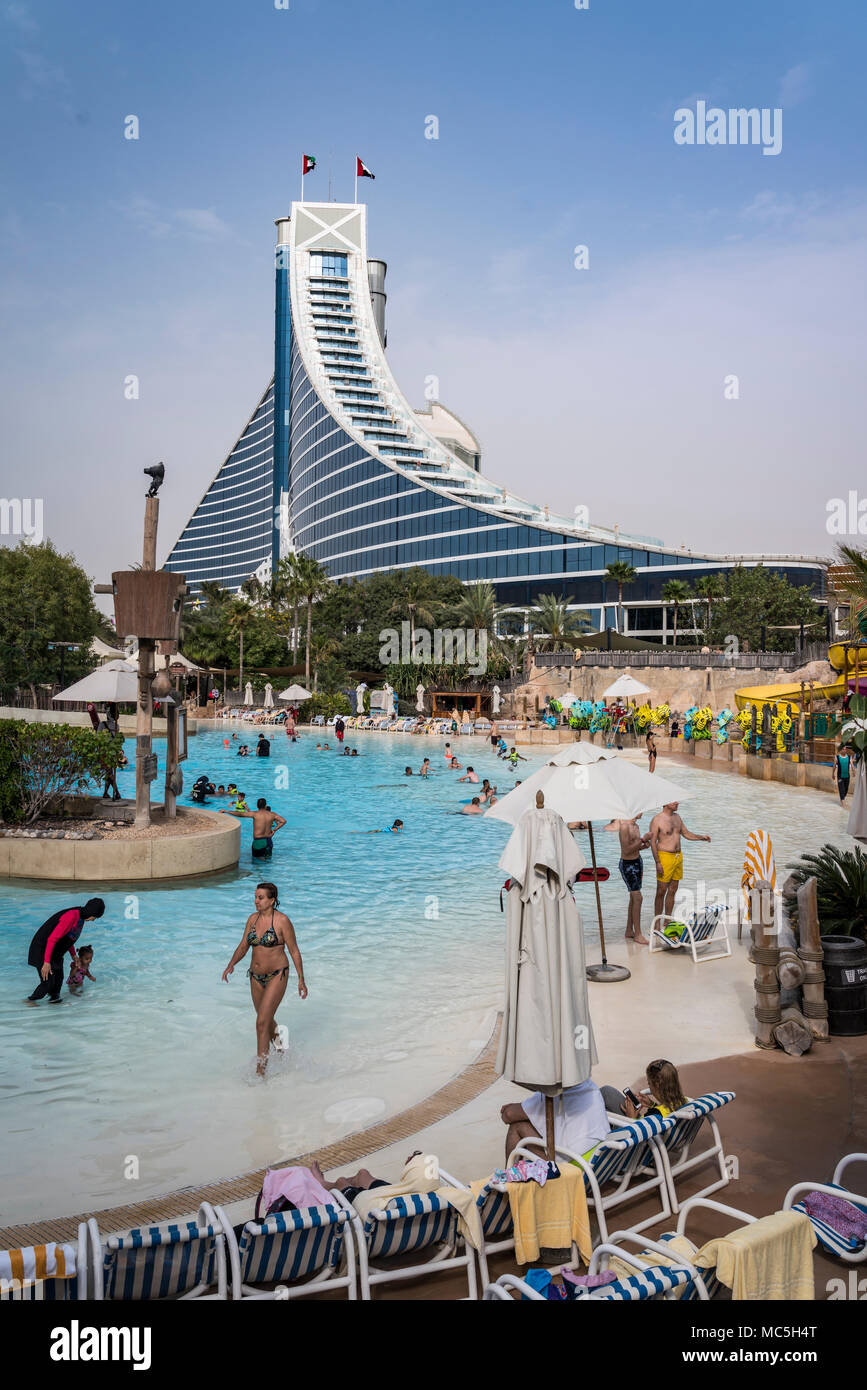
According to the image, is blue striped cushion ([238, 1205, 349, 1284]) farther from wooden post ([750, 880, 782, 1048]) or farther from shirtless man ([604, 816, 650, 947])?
shirtless man ([604, 816, 650, 947])

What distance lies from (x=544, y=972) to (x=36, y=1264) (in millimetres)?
2416

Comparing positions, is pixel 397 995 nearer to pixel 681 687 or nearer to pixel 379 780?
pixel 379 780

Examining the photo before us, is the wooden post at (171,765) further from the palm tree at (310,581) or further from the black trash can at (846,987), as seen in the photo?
the palm tree at (310,581)

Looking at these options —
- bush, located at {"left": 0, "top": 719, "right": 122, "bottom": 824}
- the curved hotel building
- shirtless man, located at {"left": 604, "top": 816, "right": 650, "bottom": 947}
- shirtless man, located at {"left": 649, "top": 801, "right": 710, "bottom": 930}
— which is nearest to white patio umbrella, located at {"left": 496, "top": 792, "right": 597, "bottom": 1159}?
shirtless man, located at {"left": 604, "top": 816, "right": 650, "bottom": 947}

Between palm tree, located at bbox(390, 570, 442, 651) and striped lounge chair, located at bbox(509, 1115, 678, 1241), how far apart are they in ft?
205

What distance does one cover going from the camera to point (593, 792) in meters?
8.16

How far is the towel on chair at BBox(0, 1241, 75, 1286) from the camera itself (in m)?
3.25

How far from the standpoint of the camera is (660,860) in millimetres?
10273

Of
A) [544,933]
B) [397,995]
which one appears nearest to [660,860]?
[397,995]

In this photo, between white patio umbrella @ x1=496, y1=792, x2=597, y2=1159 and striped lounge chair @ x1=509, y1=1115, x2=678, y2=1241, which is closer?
striped lounge chair @ x1=509, y1=1115, x2=678, y2=1241

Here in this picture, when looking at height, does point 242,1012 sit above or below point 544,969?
below

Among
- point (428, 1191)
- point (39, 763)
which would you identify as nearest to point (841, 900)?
point (428, 1191)

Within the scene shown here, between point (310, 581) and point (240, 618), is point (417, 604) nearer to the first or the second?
point (310, 581)

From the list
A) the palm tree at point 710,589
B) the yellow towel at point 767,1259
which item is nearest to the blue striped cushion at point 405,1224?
the yellow towel at point 767,1259
